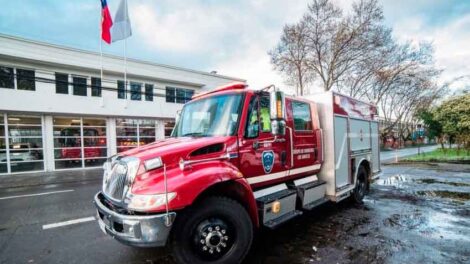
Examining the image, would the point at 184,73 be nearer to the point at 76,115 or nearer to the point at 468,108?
the point at 76,115

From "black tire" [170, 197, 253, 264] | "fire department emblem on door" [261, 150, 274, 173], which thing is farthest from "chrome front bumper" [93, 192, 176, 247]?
"fire department emblem on door" [261, 150, 274, 173]

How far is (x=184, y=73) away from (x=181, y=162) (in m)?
17.1

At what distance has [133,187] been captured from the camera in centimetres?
300

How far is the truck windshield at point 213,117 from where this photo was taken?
382 cm

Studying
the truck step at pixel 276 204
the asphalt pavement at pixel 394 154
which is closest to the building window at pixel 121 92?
the truck step at pixel 276 204

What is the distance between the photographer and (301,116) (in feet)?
16.3

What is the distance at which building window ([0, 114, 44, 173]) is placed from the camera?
13.6 meters

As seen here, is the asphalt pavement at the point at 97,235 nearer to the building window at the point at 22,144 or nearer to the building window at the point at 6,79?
the building window at the point at 22,144

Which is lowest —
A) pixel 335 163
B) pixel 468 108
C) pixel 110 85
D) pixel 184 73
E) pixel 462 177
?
pixel 462 177

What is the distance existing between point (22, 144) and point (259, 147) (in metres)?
15.5

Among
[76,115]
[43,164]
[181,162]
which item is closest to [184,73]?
[76,115]

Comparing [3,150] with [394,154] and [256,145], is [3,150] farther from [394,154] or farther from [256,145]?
[394,154]

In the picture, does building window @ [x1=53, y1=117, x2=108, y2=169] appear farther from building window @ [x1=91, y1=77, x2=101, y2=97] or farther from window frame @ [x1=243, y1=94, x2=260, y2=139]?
window frame @ [x1=243, y1=94, x2=260, y2=139]

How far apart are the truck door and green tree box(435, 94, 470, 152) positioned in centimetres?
1779
